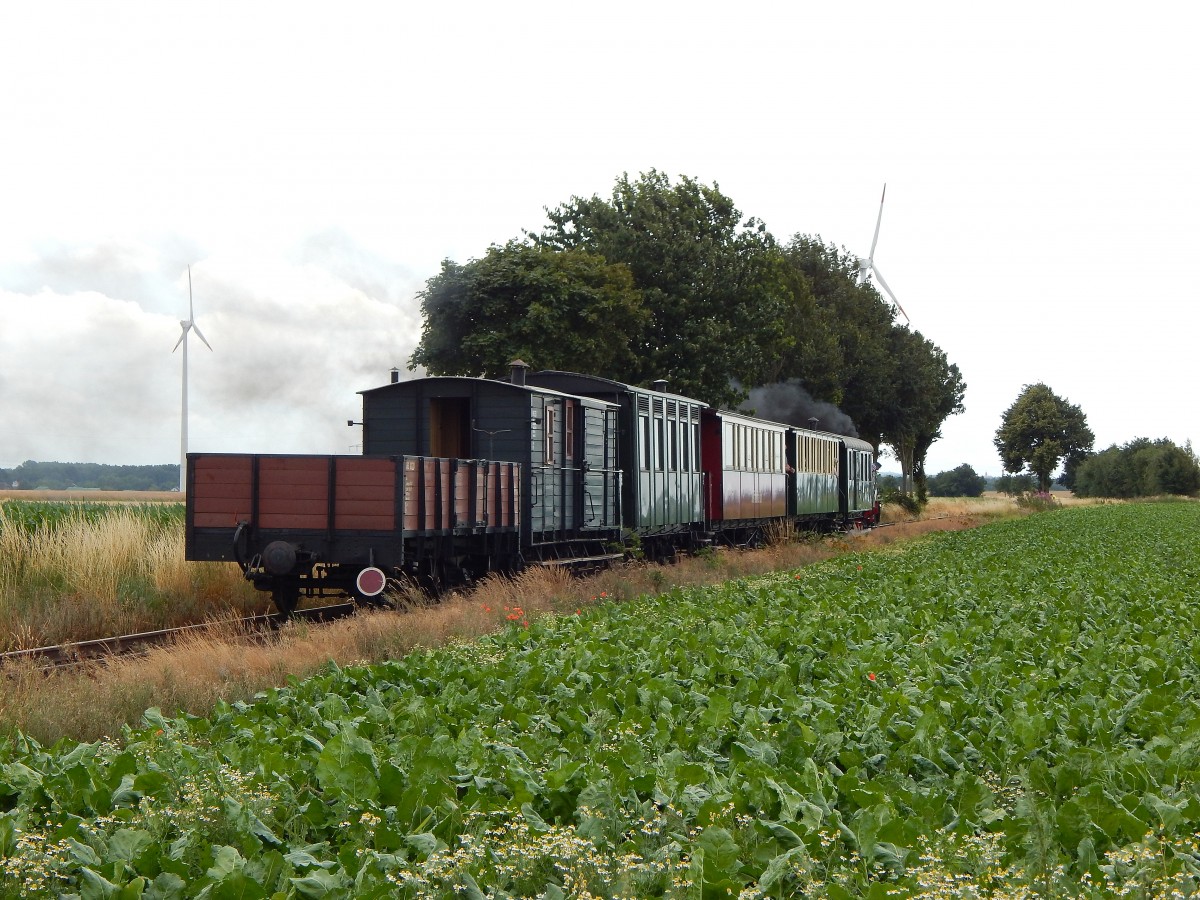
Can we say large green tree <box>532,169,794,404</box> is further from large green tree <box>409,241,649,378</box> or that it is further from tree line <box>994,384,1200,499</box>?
tree line <box>994,384,1200,499</box>

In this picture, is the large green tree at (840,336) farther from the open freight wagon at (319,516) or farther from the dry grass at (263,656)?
the open freight wagon at (319,516)

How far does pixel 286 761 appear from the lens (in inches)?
247

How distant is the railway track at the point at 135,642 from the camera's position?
39.7 feet

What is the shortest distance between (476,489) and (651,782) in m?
11.0

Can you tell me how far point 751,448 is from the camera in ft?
96.5

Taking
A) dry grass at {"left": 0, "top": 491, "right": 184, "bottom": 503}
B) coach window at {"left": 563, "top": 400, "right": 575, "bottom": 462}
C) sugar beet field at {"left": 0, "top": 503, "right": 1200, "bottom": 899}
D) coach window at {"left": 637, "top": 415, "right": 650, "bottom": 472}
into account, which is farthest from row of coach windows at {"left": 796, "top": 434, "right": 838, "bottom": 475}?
sugar beet field at {"left": 0, "top": 503, "right": 1200, "bottom": 899}

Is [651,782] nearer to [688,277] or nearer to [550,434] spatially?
[550,434]

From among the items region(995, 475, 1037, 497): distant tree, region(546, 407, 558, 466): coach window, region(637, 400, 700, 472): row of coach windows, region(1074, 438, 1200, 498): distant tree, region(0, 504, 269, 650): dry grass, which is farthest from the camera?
region(1074, 438, 1200, 498): distant tree

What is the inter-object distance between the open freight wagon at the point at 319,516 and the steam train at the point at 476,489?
0.02m

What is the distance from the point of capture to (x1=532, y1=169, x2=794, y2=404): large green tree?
41.3 meters

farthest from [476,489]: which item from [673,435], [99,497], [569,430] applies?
[99,497]

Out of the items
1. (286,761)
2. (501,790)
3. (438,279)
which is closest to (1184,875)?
(501,790)

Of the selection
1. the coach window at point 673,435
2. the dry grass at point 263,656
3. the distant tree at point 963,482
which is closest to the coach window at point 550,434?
the dry grass at point 263,656

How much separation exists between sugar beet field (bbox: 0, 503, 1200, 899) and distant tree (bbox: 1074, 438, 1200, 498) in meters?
105
